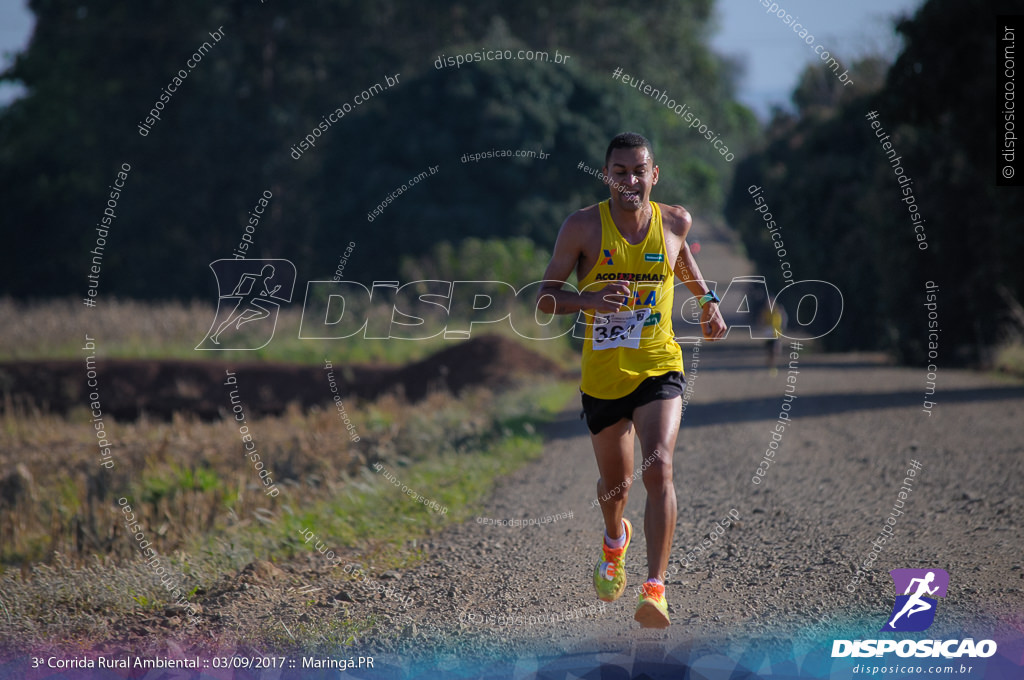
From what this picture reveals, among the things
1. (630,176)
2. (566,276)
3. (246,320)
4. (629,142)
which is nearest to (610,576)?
(566,276)

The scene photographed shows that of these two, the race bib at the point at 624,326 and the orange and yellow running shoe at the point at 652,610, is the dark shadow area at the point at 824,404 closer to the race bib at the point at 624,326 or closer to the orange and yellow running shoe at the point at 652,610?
the race bib at the point at 624,326

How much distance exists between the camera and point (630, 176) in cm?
455

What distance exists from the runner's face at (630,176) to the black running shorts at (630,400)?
80cm

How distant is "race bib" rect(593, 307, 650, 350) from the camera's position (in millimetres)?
4605

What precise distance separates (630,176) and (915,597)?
232 centimetres

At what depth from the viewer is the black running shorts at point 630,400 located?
4.63 metres

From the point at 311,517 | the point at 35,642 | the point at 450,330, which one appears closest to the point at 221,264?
the point at 450,330

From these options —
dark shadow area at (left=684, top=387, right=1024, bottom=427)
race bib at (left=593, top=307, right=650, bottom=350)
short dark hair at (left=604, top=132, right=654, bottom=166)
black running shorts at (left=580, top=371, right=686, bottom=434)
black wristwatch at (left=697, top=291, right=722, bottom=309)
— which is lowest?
dark shadow area at (left=684, top=387, right=1024, bottom=427)

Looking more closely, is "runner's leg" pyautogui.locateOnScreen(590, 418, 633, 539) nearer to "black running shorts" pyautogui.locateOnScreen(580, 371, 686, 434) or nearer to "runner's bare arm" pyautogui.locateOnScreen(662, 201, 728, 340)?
"black running shorts" pyautogui.locateOnScreen(580, 371, 686, 434)

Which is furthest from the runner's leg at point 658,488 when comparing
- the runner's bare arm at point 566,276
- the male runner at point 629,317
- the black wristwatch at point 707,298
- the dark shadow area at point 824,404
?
the dark shadow area at point 824,404

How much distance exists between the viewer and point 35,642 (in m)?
4.66

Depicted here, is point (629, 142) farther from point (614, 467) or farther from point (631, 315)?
point (614, 467)

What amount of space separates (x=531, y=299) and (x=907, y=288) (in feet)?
26.7

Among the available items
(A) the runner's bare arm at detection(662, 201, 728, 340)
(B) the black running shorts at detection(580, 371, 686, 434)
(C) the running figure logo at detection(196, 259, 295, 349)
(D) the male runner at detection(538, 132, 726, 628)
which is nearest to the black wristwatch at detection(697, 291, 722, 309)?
(A) the runner's bare arm at detection(662, 201, 728, 340)
